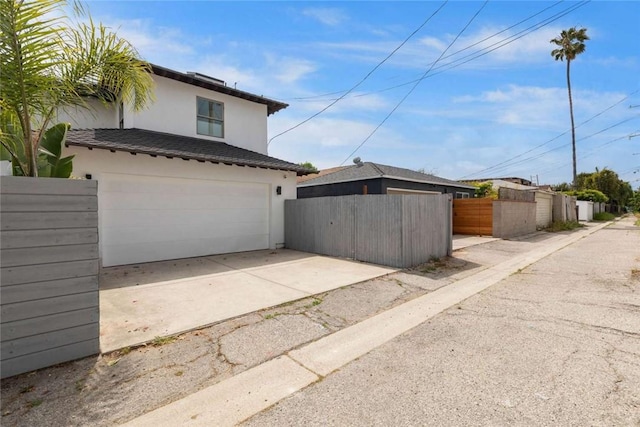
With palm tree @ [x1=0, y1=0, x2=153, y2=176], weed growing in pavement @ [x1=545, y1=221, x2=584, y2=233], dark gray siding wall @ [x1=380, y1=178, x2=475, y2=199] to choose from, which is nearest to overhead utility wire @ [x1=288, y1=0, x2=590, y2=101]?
dark gray siding wall @ [x1=380, y1=178, x2=475, y2=199]

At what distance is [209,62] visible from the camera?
10219 mm

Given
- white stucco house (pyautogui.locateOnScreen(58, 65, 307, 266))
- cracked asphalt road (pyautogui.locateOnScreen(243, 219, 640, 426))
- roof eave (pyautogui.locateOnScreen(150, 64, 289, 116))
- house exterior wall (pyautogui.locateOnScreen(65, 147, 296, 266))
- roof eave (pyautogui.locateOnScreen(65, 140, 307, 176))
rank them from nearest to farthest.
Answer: cracked asphalt road (pyautogui.locateOnScreen(243, 219, 640, 426)) → roof eave (pyautogui.locateOnScreen(65, 140, 307, 176)) → house exterior wall (pyautogui.locateOnScreen(65, 147, 296, 266)) → white stucco house (pyautogui.locateOnScreen(58, 65, 307, 266)) → roof eave (pyautogui.locateOnScreen(150, 64, 289, 116))

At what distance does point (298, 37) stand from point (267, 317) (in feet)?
31.0

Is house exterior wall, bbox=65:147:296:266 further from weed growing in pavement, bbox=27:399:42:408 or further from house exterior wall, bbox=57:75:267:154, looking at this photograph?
weed growing in pavement, bbox=27:399:42:408

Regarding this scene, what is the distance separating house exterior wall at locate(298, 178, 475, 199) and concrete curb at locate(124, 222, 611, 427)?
9208mm

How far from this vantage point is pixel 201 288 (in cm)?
553

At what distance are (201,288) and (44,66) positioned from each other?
3919mm

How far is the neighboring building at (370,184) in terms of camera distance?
45.1 ft

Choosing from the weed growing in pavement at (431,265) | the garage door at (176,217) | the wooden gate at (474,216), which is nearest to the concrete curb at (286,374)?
the weed growing in pavement at (431,265)

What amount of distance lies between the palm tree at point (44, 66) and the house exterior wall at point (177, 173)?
369 cm

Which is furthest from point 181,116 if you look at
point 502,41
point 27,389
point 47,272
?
point 502,41

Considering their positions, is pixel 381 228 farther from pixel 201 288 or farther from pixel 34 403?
pixel 34 403

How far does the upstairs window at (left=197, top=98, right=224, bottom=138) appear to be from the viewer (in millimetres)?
10336

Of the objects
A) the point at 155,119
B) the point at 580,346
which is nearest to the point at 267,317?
the point at 580,346
